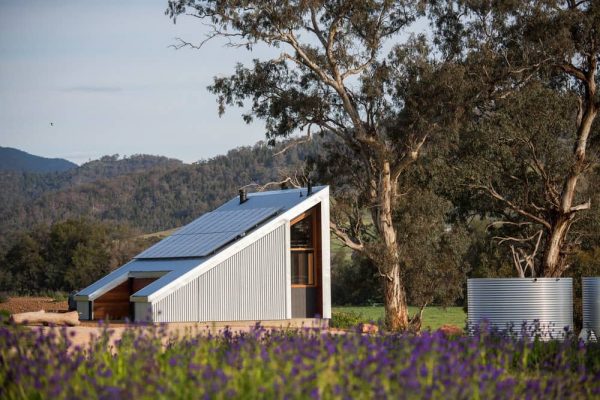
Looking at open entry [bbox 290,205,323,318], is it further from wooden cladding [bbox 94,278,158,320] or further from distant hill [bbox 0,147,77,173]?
distant hill [bbox 0,147,77,173]

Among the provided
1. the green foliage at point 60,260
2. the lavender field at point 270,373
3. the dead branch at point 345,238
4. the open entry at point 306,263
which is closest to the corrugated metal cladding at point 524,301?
the open entry at point 306,263

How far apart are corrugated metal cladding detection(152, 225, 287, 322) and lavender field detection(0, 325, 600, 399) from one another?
12.6m

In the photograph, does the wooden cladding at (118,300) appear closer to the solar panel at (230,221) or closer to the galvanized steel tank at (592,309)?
the solar panel at (230,221)

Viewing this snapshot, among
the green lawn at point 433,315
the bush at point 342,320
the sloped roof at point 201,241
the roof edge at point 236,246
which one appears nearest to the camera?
the roof edge at point 236,246

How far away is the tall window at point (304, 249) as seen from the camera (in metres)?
23.8

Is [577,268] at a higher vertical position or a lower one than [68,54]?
lower

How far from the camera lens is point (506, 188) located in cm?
3312

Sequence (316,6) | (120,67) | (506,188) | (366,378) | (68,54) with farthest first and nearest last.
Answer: (68,54) < (120,67) < (506,188) < (316,6) < (366,378)

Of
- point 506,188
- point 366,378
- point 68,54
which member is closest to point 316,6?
point 506,188

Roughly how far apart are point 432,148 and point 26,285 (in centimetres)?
3164

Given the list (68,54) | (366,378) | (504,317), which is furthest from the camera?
(68,54)

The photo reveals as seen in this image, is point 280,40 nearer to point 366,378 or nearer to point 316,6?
point 316,6

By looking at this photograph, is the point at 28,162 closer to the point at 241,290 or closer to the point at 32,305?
the point at 32,305

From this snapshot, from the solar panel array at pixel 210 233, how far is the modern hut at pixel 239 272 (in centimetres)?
3
